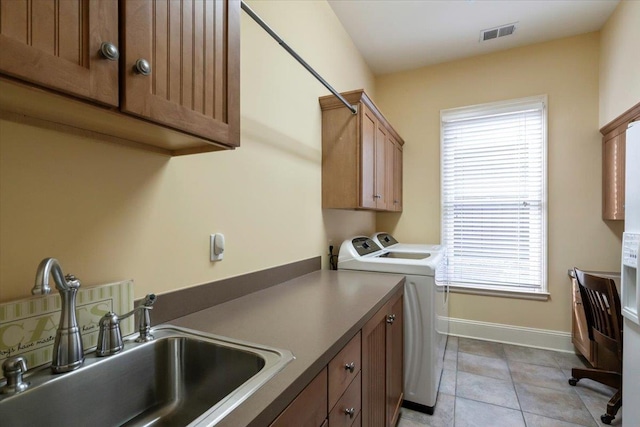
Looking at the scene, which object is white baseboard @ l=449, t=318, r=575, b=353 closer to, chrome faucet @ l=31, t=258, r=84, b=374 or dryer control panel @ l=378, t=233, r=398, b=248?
dryer control panel @ l=378, t=233, r=398, b=248

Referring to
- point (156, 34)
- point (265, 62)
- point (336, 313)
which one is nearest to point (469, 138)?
point (265, 62)

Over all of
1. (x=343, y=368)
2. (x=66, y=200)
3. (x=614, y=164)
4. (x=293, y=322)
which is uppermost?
(x=614, y=164)

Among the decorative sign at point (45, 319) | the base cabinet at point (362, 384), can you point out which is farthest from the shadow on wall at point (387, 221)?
the decorative sign at point (45, 319)

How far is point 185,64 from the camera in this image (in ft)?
2.61

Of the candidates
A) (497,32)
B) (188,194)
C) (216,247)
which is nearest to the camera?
(188,194)

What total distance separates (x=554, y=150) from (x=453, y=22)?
1604mm

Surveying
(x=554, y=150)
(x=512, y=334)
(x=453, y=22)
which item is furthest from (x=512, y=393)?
(x=453, y=22)

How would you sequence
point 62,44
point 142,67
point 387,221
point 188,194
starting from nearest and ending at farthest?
point 62,44 < point 142,67 < point 188,194 < point 387,221

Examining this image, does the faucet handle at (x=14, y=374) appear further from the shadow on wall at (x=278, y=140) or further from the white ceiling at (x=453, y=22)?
the white ceiling at (x=453, y=22)

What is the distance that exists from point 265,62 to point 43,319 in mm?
1489

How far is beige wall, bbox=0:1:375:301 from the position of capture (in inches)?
31.1

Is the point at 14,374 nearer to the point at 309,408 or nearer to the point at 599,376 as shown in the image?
the point at 309,408

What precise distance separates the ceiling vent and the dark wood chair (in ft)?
7.42

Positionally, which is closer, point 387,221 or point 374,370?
point 374,370
